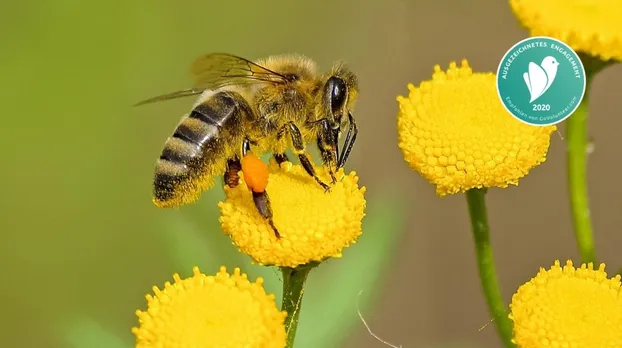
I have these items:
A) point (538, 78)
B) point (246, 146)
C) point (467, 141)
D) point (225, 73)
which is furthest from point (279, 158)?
point (538, 78)

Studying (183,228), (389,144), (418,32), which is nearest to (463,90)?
(183,228)

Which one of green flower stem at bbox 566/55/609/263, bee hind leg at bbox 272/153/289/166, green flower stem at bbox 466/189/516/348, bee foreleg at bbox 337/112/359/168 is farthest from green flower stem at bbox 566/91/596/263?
bee hind leg at bbox 272/153/289/166

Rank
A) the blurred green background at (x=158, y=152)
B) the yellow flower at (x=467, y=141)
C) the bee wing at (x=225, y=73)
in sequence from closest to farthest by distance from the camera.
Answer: the yellow flower at (x=467, y=141) → the bee wing at (x=225, y=73) → the blurred green background at (x=158, y=152)

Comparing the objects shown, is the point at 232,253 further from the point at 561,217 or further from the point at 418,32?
the point at 561,217

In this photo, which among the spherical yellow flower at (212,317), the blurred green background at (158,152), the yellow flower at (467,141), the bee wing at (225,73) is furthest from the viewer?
the blurred green background at (158,152)

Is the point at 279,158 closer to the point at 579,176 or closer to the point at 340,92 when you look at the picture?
the point at 340,92

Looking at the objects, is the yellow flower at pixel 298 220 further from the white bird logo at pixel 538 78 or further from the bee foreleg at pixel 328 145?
the white bird logo at pixel 538 78

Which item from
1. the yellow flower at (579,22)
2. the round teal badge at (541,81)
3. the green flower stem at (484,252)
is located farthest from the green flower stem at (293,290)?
the yellow flower at (579,22)
